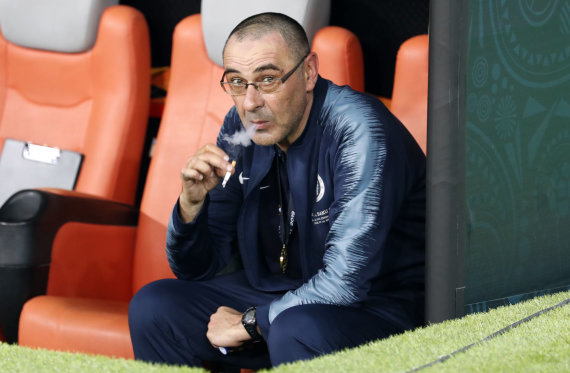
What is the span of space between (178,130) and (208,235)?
2.00 ft

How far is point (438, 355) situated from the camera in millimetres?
851

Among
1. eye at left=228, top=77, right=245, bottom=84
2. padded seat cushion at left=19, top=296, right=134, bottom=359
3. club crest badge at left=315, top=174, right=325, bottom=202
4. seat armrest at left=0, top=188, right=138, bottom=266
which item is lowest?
padded seat cushion at left=19, top=296, right=134, bottom=359

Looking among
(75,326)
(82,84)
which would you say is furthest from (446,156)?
(82,84)

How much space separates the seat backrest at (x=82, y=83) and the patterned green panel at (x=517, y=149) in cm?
149

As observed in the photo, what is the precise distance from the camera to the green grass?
31.7 inches

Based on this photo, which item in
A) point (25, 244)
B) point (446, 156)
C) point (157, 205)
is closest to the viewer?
point (446, 156)

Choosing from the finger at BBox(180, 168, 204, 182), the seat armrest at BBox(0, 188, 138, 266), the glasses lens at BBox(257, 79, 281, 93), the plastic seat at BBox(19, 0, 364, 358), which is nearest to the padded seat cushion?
the plastic seat at BBox(19, 0, 364, 358)

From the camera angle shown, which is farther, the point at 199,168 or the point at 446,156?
the point at 199,168

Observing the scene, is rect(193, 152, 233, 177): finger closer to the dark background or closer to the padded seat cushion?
the padded seat cushion

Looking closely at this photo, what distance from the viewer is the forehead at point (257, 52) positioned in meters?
1.72

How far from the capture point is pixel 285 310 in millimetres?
1551

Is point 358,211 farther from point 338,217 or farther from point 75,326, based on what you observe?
point 75,326

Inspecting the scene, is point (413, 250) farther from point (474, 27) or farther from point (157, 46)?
point (157, 46)

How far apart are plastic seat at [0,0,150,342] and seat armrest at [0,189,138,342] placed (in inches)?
11.9
